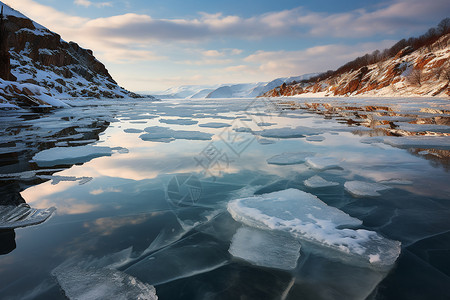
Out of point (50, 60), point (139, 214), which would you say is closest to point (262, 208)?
point (139, 214)

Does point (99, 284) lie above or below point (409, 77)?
below

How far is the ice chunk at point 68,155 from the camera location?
441cm

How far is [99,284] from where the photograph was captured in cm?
155

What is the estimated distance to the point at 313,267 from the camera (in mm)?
1695

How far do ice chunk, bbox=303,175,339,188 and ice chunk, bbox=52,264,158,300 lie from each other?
7.97 feet

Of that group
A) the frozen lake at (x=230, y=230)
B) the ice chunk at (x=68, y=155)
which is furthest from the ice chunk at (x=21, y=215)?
the ice chunk at (x=68, y=155)

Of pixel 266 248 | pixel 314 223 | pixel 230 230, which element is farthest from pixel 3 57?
pixel 314 223

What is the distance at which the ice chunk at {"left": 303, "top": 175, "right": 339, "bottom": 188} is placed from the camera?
10.6ft

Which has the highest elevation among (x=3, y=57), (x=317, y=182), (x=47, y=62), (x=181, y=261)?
(x=47, y=62)

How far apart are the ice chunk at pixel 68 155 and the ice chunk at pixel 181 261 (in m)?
3.61

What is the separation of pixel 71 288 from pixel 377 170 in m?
4.22

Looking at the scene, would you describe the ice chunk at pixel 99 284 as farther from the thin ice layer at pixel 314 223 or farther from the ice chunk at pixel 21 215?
the thin ice layer at pixel 314 223

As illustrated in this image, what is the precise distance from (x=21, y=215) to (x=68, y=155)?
2503 mm

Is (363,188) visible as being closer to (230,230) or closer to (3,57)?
(230,230)
